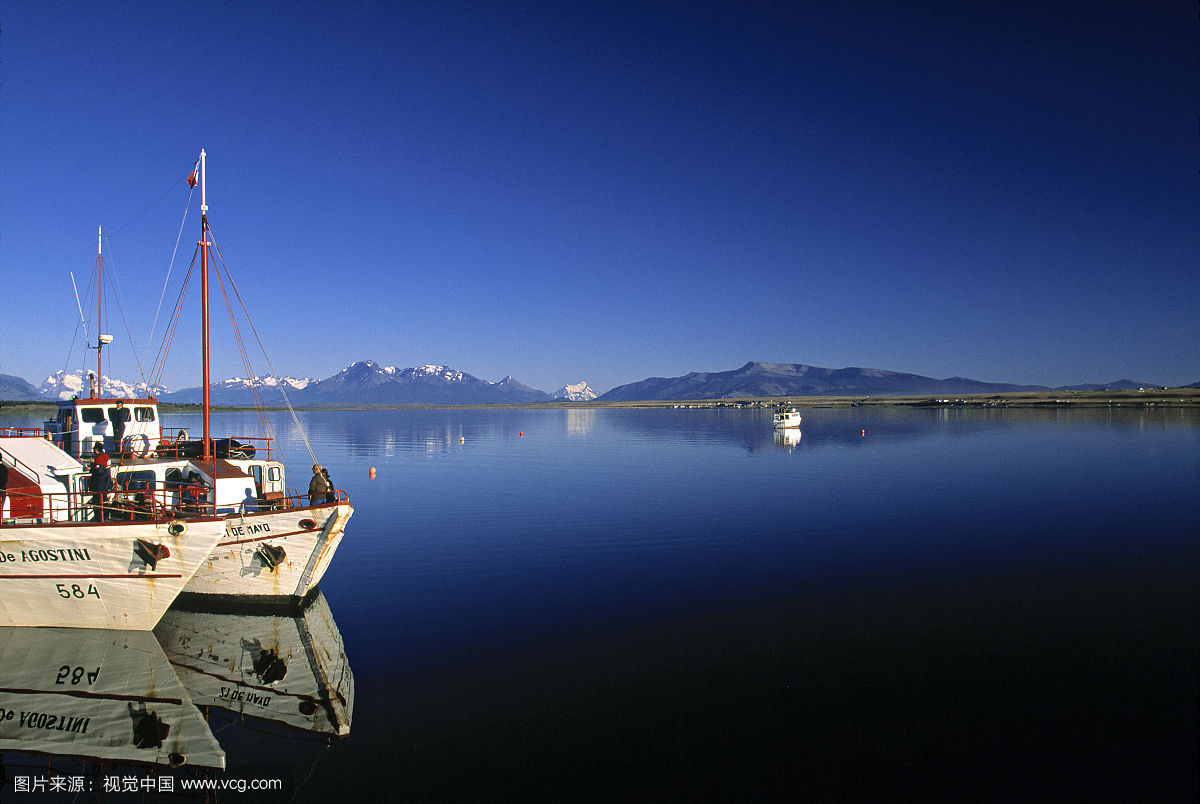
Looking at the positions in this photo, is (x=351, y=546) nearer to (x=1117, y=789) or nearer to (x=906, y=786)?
(x=906, y=786)

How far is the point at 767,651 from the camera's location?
579 inches

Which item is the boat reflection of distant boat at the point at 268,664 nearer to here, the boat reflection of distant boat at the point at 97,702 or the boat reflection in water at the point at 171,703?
the boat reflection in water at the point at 171,703

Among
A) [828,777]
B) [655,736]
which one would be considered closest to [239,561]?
[655,736]

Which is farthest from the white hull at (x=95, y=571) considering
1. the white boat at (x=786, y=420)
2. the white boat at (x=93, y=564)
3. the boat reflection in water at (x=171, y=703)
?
the white boat at (x=786, y=420)

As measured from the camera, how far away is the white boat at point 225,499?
59.7ft

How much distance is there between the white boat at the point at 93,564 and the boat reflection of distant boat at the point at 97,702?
1.88 ft

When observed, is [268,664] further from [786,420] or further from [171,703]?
[786,420]

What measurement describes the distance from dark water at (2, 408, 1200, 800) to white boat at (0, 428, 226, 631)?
4450mm

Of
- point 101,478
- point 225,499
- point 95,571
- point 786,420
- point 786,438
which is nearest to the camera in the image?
point 95,571

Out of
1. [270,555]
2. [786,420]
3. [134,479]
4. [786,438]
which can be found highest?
[134,479]

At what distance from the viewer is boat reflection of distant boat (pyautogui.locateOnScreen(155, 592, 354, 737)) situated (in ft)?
41.7

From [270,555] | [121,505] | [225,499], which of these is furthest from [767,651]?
[121,505]

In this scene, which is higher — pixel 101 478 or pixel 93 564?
pixel 101 478

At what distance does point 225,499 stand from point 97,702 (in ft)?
24.7
